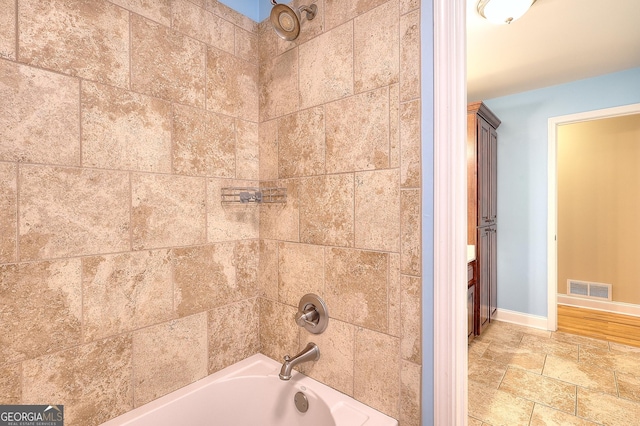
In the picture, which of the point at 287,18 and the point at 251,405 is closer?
the point at 287,18

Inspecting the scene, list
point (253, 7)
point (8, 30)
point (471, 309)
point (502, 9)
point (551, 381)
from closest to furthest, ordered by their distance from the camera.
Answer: point (8, 30), point (253, 7), point (502, 9), point (551, 381), point (471, 309)

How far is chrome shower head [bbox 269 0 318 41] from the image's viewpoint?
1271mm

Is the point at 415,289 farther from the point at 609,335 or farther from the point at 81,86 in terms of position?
the point at 609,335

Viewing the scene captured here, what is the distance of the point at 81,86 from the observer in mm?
1079

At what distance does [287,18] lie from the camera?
1.31 m

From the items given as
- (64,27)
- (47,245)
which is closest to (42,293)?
(47,245)

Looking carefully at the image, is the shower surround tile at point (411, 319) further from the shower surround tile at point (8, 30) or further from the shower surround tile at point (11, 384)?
the shower surround tile at point (8, 30)

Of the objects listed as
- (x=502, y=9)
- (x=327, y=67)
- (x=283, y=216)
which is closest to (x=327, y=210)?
(x=283, y=216)

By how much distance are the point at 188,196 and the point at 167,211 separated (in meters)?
0.12

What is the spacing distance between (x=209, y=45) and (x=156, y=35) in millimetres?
246

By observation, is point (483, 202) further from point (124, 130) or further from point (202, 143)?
point (124, 130)

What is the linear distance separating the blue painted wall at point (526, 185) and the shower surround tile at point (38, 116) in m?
3.95

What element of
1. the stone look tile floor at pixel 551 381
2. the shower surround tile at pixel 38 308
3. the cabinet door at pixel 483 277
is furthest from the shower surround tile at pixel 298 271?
the cabinet door at pixel 483 277

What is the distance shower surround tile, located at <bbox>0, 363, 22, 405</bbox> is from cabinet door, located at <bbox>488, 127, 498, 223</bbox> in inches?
145
